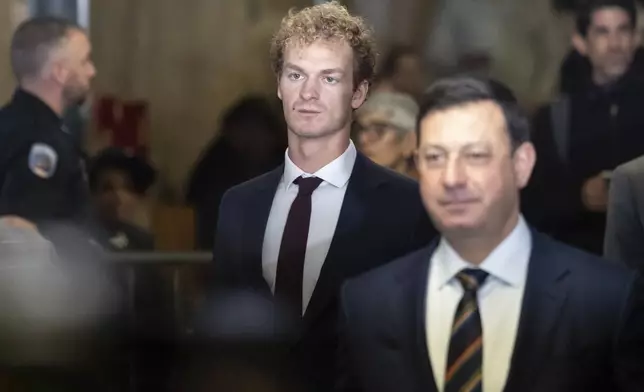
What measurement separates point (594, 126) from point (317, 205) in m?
0.39

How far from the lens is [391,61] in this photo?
1.20 meters

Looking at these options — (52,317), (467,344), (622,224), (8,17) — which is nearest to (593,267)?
(622,224)

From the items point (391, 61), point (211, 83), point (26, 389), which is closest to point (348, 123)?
point (391, 61)

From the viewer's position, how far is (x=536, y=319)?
1.13 metres

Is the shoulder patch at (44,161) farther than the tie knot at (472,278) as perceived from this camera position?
Yes

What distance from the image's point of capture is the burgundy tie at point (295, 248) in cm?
123

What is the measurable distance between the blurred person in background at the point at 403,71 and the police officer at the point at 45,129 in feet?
1.36

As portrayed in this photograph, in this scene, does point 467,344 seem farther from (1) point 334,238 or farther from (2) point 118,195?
(2) point 118,195

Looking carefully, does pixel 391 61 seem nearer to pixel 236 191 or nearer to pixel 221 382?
pixel 236 191

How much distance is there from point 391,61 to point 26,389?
697mm

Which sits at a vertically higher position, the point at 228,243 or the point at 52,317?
the point at 228,243

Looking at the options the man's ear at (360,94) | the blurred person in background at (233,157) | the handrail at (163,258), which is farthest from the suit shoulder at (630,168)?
the handrail at (163,258)

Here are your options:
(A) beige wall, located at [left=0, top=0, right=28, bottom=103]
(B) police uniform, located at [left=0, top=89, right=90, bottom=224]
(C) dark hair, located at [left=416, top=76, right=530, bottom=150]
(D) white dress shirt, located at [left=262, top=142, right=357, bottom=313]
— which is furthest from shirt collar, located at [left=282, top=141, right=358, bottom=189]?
(A) beige wall, located at [left=0, top=0, right=28, bottom=103]

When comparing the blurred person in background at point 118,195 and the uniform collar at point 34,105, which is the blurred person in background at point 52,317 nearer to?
the blurred person in background at point 118,195
